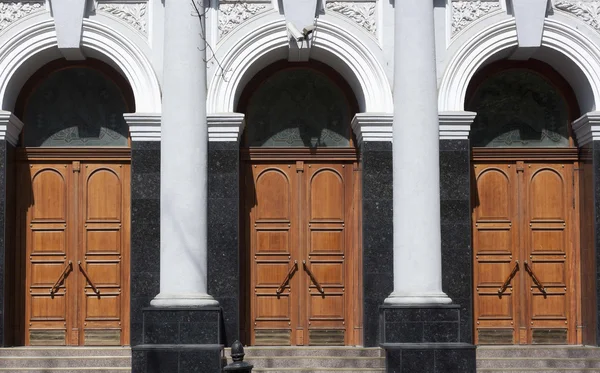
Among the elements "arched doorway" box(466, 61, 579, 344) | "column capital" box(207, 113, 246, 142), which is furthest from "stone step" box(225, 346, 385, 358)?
"column capital" box(207, 113, 246, 142)

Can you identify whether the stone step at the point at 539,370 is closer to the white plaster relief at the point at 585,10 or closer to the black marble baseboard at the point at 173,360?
the black marble baseboard at the point at 173,360

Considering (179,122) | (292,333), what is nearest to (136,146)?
(179,122)

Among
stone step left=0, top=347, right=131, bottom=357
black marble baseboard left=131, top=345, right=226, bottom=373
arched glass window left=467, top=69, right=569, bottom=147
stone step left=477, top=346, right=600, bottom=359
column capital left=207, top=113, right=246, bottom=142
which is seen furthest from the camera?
arched glass window left=467, top=69, right=569, bottom=147

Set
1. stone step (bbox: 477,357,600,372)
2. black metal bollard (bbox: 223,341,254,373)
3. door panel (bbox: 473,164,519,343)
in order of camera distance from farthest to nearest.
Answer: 1. door panel (bbox: 473,164,519,343)
2. stone step (bbox: 477,357,600,372)
3. black metal bollard (bbox: 223,341,254,373)

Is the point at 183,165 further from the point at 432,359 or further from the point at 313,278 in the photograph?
the point at 432,359

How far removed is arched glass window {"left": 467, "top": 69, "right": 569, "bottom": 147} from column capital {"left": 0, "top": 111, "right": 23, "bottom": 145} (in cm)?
717

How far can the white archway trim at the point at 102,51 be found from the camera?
61.9 feet

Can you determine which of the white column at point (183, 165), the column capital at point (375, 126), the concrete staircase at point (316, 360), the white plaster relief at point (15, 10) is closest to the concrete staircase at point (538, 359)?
the concrete staircase at point (316, 360)

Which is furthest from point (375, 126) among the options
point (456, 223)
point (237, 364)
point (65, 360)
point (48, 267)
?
point (237, 364)

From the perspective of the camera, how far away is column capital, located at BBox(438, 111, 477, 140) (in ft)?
61.7

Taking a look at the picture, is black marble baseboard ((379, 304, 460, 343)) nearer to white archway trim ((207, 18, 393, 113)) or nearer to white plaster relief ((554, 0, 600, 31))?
white archway trim ((207, 18, 393, 113))

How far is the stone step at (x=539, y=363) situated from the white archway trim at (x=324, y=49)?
406 centimetres

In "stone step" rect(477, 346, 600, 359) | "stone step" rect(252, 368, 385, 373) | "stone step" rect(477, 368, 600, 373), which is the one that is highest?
"stone step" rect(477, 346, 600, 359)

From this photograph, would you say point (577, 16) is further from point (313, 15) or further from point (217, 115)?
point (217, 115)
